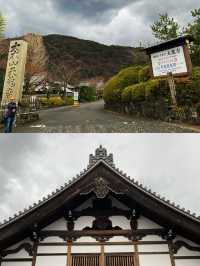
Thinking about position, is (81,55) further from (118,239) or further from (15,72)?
(118,239)

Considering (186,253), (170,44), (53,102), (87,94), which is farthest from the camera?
(87,94)

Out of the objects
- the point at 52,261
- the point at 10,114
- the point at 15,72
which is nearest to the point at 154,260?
the point at 52,261

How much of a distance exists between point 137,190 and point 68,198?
142cm

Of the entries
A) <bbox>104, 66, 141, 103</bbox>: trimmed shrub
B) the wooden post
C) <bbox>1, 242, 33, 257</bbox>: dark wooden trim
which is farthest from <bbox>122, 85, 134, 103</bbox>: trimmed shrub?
<bbox>1, 242, 33, 257</bbox>: dark wooden trim

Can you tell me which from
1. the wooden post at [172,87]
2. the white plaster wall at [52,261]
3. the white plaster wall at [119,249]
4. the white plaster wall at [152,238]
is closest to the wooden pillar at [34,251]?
the white plaster wall at [52,261]

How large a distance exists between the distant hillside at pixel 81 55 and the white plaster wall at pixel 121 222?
56.0 ft

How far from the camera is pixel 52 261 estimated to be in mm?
7246

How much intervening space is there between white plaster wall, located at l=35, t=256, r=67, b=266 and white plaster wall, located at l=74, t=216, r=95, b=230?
70cm

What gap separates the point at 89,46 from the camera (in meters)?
31.7

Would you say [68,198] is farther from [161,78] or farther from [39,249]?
[161,78]

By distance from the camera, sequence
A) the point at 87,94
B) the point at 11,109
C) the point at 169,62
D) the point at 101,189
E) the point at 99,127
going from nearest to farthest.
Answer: the point at 101,189 → the point at 11,109 → the point at 99,127 → the point at 169,62 → the point at 87,94

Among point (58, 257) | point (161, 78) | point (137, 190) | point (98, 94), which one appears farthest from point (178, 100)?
point (98, 94)

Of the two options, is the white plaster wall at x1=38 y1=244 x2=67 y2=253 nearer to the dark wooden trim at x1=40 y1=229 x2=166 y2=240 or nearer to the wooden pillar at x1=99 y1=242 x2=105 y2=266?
the dark wooden trim at x1=40 y1=229 x2=166 y2=240

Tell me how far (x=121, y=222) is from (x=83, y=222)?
81cm
